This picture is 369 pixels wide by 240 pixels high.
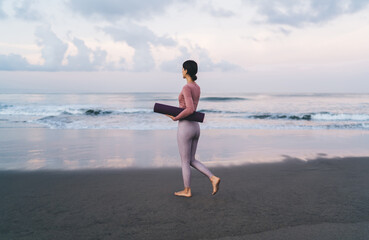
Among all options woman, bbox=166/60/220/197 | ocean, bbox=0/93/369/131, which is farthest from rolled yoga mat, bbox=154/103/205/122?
ocean, bbox=0/93/369/131

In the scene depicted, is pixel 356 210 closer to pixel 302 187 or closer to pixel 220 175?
pixel 302 187

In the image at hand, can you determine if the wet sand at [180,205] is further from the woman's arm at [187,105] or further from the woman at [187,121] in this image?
the woman's arm at [187,105]

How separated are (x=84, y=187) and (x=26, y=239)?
159 cm

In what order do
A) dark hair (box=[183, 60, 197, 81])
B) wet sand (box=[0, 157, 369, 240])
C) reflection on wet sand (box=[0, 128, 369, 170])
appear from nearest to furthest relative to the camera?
wet sand (box=[0, 157, 369, 240]) < dark hair (box=[183, 60, 197, 81]) < reflection on wet sand (box=[0, 128, 369, 170])

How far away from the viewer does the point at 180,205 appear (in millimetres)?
3539

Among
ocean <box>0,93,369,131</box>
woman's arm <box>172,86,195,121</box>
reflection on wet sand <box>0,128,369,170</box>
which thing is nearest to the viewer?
woman's arm <box>172,86,195,121</box>

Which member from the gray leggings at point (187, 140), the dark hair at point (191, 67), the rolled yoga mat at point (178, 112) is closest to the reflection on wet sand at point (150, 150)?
the gray leggings at point (187, 140)

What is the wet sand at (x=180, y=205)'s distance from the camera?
2838 millimetres

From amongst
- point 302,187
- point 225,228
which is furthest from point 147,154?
point 225,228

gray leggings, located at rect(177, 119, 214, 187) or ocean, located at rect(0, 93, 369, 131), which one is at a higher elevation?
gray leggings, located at rect(177, 119, 214, 187)

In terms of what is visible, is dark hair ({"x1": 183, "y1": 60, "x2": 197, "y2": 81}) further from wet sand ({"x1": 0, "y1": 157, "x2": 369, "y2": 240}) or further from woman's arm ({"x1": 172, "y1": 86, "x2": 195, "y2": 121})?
wet sand ({"x1": 0, "y1": 157, "x2": 369, "y2": 240})

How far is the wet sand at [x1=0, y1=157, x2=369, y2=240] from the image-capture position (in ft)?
9.31

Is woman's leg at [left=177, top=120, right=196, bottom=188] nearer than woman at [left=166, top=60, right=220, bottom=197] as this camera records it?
No

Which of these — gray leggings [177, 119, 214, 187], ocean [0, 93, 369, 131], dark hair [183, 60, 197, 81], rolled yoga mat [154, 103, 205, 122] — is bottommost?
ocean [0, 93, 369, 131]
